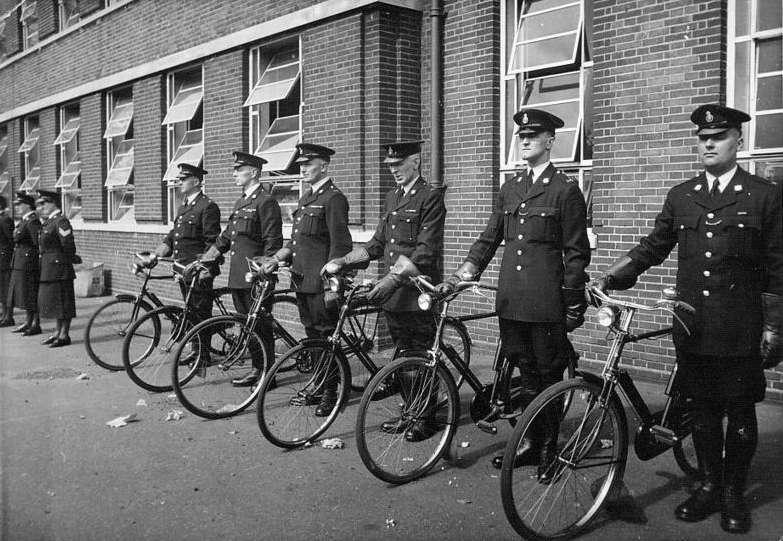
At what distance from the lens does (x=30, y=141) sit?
20156 mm

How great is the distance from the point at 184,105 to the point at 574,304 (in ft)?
33.5

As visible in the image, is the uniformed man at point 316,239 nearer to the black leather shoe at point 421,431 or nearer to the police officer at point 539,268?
the black leather shoe at point 421,431

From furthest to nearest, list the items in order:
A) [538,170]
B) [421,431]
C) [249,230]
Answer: [249,230]
[421,431]
[538,170]

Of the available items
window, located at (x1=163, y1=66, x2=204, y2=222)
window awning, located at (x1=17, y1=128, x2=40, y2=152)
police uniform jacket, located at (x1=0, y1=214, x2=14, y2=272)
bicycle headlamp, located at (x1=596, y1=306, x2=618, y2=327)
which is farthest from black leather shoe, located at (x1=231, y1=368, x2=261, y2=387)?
window awning, located at (x1=17, y1=128, x2=40, y2=152)

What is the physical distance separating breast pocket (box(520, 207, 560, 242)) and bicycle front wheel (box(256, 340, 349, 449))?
1.73 m

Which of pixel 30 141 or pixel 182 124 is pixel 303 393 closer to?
pixel 182 124

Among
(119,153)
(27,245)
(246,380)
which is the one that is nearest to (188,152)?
(27,245)

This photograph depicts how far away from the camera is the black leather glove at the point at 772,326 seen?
3.99 metres

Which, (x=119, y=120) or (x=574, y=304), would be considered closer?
(x=574, y=304)

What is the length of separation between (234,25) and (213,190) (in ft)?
8.13

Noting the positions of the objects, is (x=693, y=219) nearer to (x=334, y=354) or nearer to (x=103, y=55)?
(x=334, y=354)

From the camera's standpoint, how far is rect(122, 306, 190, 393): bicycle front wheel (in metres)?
7.48

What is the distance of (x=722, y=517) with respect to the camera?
4207 mm

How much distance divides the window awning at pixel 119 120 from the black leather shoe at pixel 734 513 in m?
13.5
